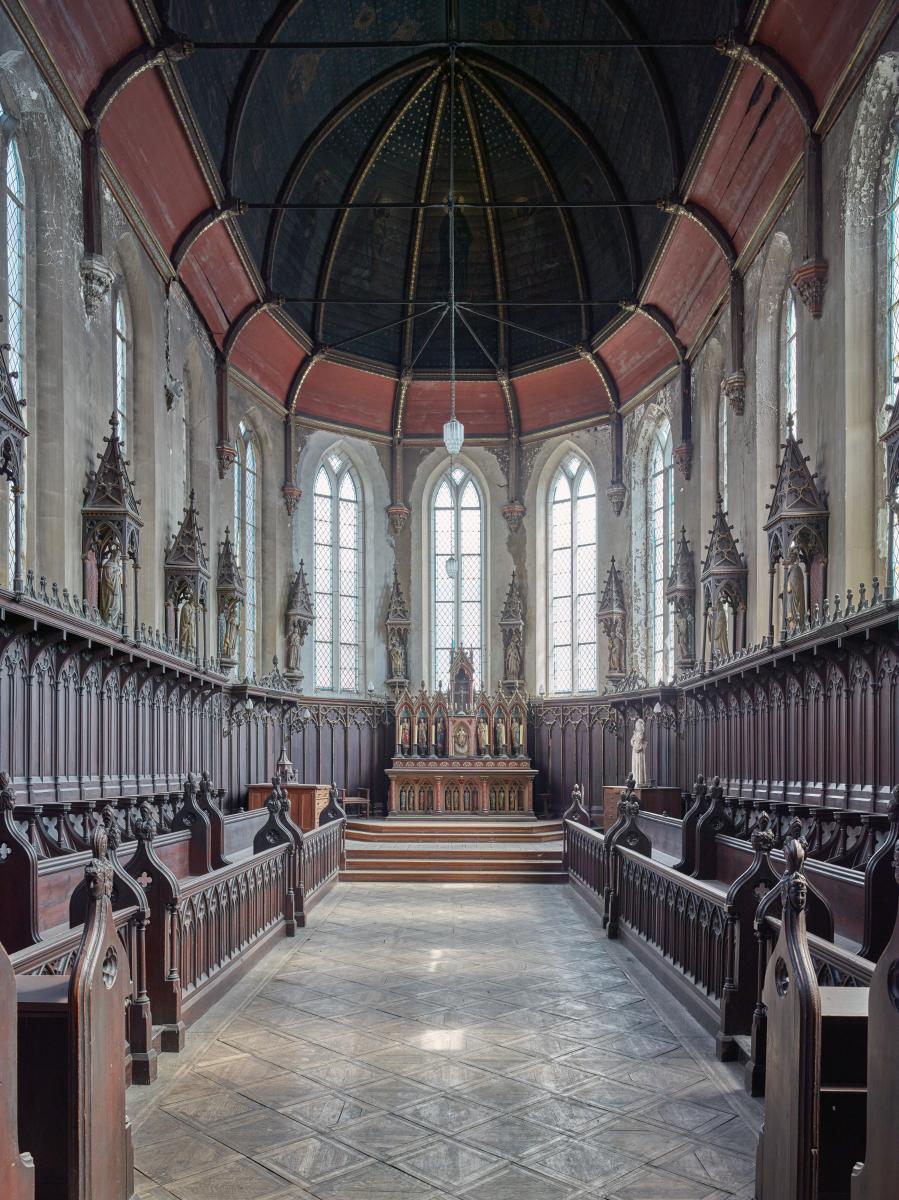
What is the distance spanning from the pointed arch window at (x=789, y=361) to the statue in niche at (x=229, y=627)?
9.87 m

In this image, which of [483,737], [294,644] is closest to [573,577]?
[483,737]

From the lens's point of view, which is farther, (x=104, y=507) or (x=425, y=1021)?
(x=104, y=507)

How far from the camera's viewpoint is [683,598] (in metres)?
18.7

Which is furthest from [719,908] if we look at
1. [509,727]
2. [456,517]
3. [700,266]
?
[456,517]

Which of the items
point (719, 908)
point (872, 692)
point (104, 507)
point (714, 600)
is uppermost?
point (104, 507)

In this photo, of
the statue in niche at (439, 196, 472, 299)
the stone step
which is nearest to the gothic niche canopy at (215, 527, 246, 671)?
the stone step

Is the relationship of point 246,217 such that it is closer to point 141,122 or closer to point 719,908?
point 141,122

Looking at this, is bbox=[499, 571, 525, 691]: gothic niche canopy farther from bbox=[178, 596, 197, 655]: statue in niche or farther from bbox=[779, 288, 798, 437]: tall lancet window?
bbox=[779, 288, 798, 437]: tall lancet window

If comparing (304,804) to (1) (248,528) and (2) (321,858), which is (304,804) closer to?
(2) (321,858)

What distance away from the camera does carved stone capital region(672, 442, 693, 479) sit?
19.5 m

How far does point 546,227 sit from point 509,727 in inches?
431

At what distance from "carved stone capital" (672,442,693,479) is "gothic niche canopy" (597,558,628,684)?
387 centimetres

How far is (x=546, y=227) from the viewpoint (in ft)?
77.2

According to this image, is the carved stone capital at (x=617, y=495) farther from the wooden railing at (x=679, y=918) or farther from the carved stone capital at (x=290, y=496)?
the wooden railing at (x=679, y=918)
